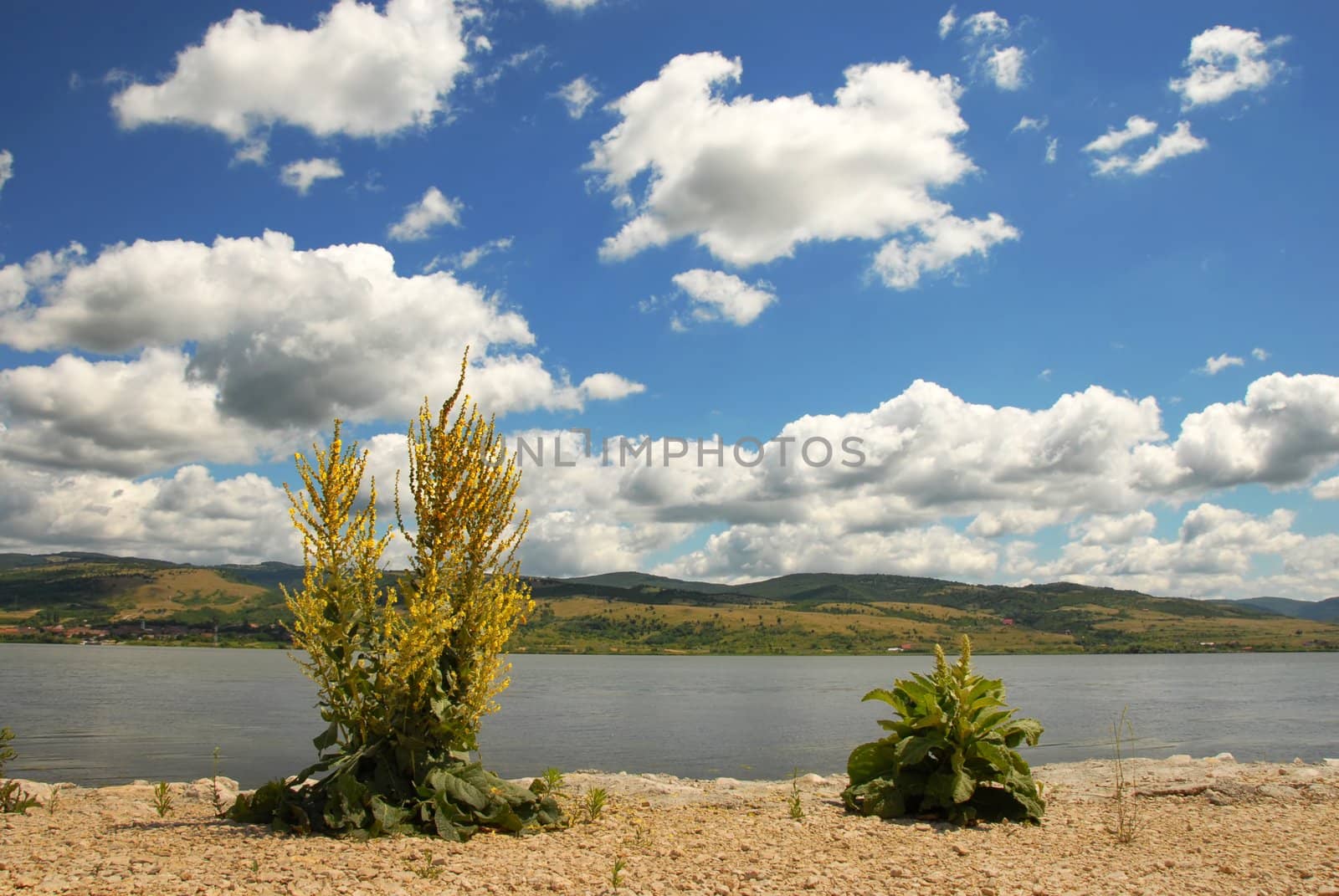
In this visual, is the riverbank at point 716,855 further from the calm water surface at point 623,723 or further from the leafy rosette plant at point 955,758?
the calm water surface at point 623,723

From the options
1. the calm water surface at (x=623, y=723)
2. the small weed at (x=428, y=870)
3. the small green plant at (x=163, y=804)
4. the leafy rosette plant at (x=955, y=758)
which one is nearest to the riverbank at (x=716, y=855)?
the small weed at (x=428, y=870)

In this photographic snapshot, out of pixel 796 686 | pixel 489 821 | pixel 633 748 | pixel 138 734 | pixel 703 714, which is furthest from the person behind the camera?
pixel 796 686

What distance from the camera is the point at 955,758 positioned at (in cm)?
1189

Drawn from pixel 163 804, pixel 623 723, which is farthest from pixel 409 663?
pixel 623 723

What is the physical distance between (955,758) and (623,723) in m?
37.3

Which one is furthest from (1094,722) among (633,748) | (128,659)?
(128,659)

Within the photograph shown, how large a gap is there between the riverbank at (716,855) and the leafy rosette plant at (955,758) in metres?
0.41

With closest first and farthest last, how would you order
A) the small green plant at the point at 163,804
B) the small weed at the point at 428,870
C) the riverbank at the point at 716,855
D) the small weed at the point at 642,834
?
the riverbank at the point at 716,855 < the small weed at the point at 428,870 < the small weed at the point at 642,834 < the small green plant at the point at 163,804

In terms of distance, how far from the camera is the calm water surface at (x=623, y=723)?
30156 millimetres

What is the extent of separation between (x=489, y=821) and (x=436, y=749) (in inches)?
45.8

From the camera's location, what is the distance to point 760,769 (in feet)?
94.6

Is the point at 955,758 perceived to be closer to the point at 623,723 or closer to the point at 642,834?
the point at 642,834

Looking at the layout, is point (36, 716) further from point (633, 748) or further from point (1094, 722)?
point (1094, 722)

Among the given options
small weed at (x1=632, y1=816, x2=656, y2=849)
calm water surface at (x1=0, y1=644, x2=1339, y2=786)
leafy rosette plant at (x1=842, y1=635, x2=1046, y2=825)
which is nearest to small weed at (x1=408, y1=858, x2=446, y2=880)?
small weed at (x1=632, y1=816, x2=656, y2=849)
